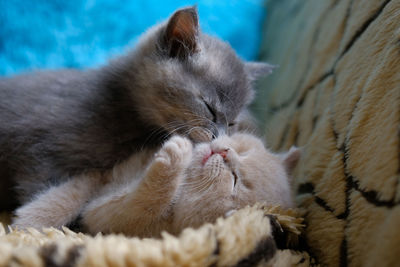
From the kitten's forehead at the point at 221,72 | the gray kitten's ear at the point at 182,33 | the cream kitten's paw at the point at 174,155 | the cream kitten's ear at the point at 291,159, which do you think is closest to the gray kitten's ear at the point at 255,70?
the kitten's forehead at the point at 221,72

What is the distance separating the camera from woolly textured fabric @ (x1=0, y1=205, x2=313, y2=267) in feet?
1.78

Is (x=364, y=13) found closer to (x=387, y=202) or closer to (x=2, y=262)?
(x=387, y=202)

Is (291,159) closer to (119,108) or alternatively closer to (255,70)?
(255,70)

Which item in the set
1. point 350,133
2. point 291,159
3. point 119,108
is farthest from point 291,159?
→ point 119,108

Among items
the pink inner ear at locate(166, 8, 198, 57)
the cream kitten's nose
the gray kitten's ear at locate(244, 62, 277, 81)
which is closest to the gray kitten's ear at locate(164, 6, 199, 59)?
the pink inner ear at locate(166, 8, 198, 57)

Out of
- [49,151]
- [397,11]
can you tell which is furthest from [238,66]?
[49,151]

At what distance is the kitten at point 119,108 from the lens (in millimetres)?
1021

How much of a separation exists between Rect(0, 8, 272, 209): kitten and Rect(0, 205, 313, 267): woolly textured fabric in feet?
1.14

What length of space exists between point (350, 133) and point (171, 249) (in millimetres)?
482

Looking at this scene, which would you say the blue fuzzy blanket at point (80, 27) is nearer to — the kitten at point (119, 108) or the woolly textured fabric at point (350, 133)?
the kitten at point (119, 108)

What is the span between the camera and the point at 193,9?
102 centimetres

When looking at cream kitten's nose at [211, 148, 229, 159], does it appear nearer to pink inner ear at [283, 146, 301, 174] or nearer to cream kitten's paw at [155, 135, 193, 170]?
cream kitten's paw at [155, 135, 193, 170]

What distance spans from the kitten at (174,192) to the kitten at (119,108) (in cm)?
9

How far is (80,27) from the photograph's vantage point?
5.81 feet
